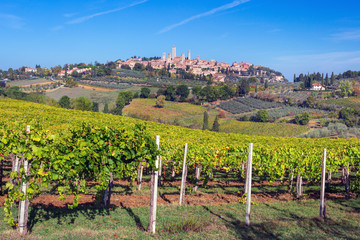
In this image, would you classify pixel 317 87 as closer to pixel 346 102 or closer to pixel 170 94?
pixel 346 102

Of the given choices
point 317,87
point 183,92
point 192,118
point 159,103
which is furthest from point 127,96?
point 317,87

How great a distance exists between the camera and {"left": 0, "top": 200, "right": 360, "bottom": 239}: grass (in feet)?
18.7

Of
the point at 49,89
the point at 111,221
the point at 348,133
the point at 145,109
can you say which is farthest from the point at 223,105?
the point at 111,221

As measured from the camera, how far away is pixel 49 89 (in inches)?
3720

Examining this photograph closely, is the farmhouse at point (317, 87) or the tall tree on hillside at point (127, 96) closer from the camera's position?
the tall tree on hillside at point (127, 96)

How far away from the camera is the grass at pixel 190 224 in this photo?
5715 millimetres

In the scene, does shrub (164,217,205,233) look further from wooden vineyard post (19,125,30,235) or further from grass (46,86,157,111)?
grass (46,86,157,111)

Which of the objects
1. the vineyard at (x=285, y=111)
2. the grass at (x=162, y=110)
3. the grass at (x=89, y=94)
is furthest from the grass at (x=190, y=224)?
the grass at (x=89, y=94)

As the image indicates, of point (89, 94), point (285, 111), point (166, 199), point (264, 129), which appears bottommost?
point (166, 199)

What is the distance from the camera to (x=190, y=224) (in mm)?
6469

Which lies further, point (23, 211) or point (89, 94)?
point (89, 94)

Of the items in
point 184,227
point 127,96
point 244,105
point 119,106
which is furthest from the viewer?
point 244,105

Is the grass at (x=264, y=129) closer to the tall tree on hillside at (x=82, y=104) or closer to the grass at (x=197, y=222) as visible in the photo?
the tall tree on hillside at (x=82, y=104)

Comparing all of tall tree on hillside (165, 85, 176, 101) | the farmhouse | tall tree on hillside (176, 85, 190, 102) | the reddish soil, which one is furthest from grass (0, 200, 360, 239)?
the farmhouse
